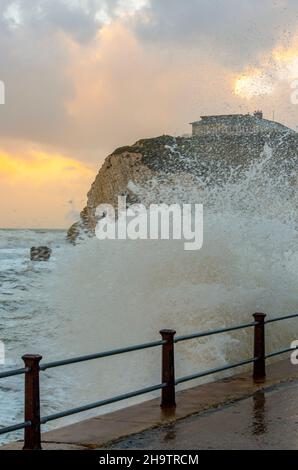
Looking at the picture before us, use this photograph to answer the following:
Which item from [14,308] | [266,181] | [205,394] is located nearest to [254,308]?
[205,394]

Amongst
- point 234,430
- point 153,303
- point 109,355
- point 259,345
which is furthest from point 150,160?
point 234,430

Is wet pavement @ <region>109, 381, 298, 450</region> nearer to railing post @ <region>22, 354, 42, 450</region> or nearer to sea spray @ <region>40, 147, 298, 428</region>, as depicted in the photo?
railing post @ <region>22, 354, 42, 450</region>

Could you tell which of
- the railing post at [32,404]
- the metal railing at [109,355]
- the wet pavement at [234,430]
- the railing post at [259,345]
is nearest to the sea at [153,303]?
the railing post at [259,345]

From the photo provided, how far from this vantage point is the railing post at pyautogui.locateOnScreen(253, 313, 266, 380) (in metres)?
9.28

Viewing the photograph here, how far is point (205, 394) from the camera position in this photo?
8500 millimetres

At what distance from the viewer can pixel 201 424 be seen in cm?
700

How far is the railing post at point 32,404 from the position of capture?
6012mm

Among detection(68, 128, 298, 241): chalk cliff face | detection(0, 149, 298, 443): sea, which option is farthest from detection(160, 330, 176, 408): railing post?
detection(68, 128, 298, 241): chalk cliff face

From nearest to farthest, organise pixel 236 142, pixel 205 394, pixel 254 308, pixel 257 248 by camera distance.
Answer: pixel 205 394 → pixel 254 308 → pixel 257 248 → pixel 236 142

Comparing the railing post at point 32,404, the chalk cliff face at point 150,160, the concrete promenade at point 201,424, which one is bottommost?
the concrete promenade at point 201,424

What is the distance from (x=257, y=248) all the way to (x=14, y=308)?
1240 cm

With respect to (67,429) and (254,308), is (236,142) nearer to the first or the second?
(254,308)

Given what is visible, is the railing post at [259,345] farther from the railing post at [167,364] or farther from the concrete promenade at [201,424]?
the railing post at [167,364]

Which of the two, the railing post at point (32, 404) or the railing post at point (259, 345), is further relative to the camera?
the railing post at point (259, 345)
